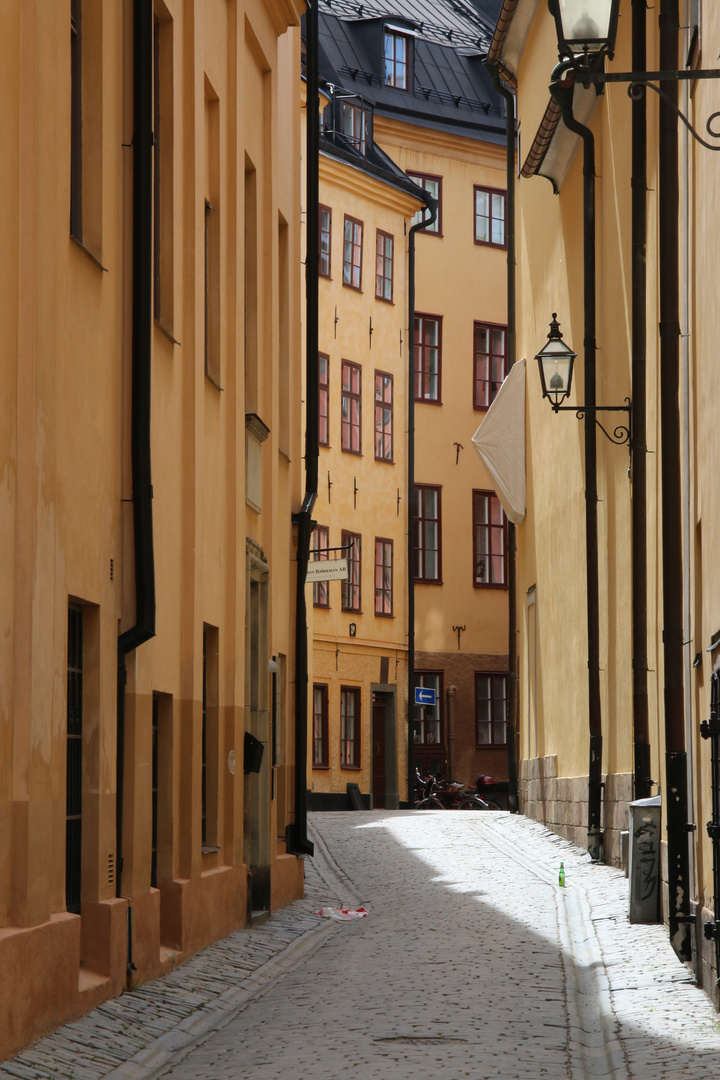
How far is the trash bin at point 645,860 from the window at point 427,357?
2671 centimetres

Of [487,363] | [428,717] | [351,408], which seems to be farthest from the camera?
[487,363]

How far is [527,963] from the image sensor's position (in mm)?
11117

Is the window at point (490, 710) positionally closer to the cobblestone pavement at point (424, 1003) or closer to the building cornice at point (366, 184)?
the building cornice at point (366, 184)

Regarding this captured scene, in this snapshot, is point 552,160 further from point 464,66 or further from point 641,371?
point 464,66

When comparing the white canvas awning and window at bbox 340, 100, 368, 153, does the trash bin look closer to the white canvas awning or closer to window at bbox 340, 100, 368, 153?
the white canvas awning

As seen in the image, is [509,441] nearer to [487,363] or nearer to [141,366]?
[487,363]

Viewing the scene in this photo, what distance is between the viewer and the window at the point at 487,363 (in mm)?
40250

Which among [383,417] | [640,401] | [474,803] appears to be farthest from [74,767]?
[383,417]

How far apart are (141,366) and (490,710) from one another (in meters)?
29.8

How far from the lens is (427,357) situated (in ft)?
129

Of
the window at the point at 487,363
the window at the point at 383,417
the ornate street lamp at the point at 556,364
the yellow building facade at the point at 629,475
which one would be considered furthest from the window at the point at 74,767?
the window at the point at 487,363

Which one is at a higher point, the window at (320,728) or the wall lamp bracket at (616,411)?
the wall lamp bracket at (616,411)

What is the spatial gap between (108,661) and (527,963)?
360 cm

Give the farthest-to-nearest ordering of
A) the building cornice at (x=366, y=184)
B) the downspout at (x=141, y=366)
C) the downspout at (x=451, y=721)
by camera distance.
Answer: the downspout at (x=451, y=721) → the building cornice at (x=366, y=184) → the downspout at (x=141, y=366)
